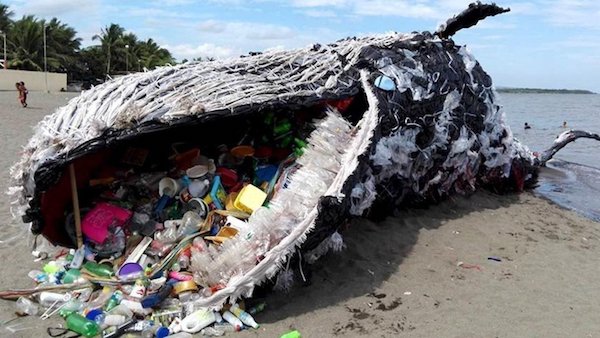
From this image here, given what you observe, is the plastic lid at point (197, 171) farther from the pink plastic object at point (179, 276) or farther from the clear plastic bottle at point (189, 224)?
the pink plastic object at point (179, 276)

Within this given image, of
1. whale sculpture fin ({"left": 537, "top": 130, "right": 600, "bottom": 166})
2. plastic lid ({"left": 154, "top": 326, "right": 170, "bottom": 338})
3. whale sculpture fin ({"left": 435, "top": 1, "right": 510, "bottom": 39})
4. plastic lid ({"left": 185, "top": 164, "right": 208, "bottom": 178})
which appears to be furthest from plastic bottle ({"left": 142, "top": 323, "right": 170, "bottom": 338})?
whale sculpture fin ({"left": 537, "top": 130, "right": 600, "bottom": 166})

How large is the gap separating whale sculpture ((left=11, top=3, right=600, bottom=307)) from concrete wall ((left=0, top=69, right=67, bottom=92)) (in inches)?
1484

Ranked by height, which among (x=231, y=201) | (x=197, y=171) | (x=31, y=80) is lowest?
(x=31, y=80)

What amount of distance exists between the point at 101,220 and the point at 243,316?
1.66 metres

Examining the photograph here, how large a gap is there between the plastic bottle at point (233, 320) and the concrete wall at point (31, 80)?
39.2 meters

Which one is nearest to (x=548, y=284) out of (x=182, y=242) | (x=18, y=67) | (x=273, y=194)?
(x=273, y=194)

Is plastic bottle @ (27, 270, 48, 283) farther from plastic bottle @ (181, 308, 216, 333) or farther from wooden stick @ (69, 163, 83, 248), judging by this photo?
plastic bottle @ (181, 308, 216, 333)

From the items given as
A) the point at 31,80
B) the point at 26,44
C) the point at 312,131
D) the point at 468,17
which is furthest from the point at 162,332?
the point at 26,44

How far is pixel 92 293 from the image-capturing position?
4.40 m

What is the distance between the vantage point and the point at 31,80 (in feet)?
131

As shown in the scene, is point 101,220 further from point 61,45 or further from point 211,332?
point 61,45

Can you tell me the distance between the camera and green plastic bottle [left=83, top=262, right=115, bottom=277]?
4598 millimetres

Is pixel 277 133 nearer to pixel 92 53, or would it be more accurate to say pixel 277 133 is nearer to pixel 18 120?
pixel 18 120

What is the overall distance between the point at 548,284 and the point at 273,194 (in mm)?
2593
